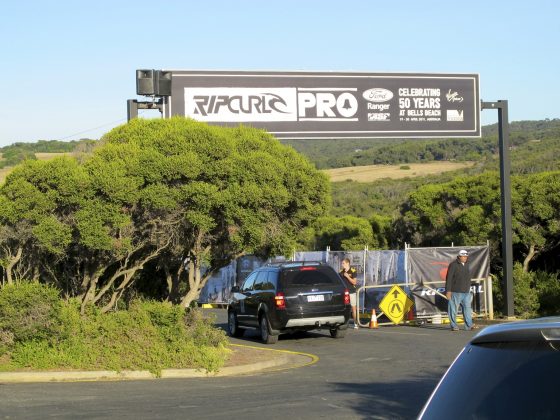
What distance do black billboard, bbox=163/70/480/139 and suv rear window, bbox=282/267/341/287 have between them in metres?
4.35

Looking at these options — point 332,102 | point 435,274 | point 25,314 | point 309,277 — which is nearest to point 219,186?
point 25,314

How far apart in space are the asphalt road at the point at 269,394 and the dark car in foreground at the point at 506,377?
597 cm

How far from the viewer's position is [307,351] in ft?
58.9

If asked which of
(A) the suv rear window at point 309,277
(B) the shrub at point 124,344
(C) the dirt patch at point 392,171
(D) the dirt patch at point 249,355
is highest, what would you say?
(C) the dirt patch at point 392,171

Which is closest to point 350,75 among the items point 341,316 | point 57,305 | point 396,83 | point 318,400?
point 396,83

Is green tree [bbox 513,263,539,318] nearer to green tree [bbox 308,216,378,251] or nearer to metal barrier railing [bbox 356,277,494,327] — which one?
metal barrier railing [bbox 356,277,494,327]

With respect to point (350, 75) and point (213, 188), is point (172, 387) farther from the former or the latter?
point (350, 75)

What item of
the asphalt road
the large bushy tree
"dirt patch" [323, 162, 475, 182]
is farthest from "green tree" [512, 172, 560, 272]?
"dirt patch" [323, 162, 475, 182]

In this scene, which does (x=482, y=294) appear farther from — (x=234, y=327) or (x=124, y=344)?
(x=124, y=344)

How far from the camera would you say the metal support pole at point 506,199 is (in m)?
23.0

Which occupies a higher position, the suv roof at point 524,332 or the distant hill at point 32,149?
the distant hill at point 32,149

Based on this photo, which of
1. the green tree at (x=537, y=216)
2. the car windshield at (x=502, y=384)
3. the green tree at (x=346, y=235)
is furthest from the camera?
the green tree at (x=346, y=235)

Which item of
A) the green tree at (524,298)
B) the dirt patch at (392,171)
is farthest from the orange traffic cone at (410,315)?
the dirt patch at (392,171)

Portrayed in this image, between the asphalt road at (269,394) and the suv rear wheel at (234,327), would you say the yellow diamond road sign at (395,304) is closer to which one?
the suv rear wheel at (234,327)
